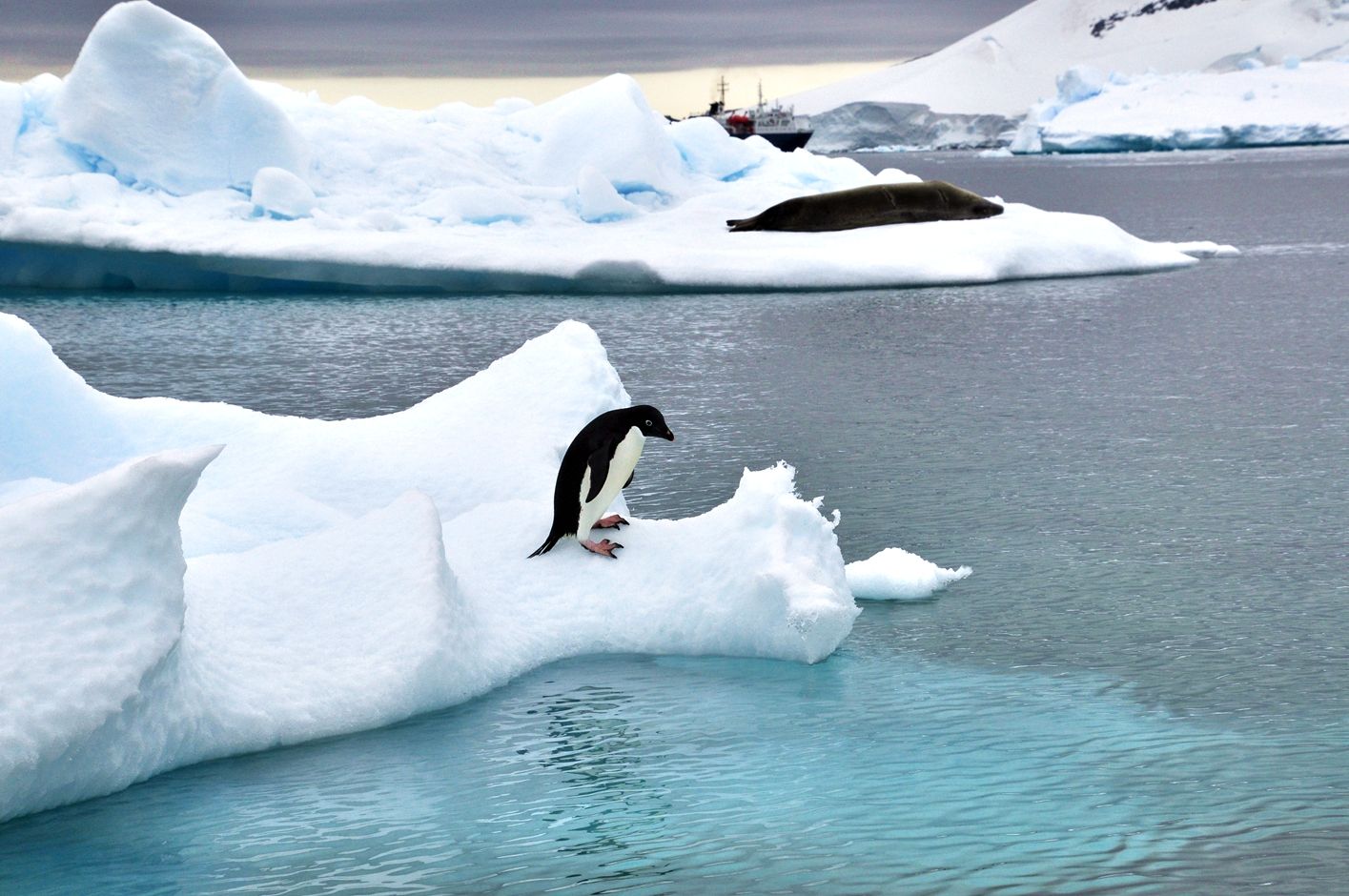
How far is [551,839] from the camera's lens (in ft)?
14.5

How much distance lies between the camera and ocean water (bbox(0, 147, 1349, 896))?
4.22 meters

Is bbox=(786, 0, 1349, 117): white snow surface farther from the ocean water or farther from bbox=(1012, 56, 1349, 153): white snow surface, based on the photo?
the ocean water

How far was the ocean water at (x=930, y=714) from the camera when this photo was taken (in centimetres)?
422

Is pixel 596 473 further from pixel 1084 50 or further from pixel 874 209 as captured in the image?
pixel 1084 50

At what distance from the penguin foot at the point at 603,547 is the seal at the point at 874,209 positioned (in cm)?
1570

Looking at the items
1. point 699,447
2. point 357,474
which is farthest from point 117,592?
point 699,447

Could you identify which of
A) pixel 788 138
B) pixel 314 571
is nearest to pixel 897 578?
pixel 314 571

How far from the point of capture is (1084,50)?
150125 millimetres

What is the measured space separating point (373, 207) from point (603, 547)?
15.7 metres

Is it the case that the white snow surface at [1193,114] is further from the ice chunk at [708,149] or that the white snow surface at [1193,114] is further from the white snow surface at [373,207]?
the white snow surface at [373,207]

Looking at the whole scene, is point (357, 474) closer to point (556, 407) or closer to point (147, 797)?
point (556, 407)

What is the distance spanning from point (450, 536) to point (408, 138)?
1737cm

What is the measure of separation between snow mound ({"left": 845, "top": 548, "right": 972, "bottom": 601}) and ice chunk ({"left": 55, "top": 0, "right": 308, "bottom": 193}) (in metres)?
15.9

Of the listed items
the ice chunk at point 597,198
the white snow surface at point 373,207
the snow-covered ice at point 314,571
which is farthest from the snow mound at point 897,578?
the ice chunk at point 597,198
